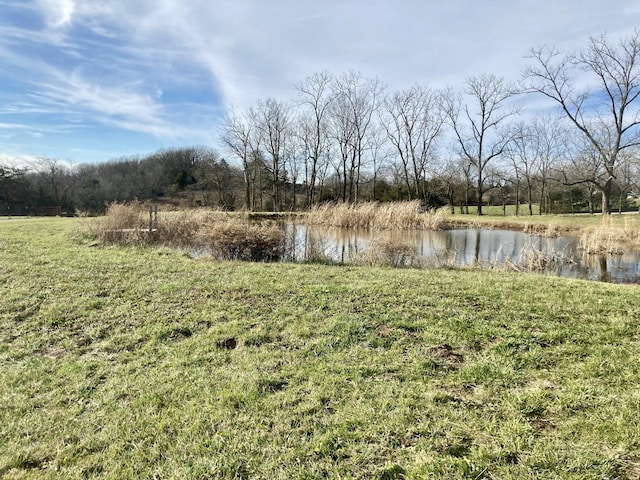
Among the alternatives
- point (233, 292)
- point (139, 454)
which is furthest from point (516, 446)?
point (233, 292)

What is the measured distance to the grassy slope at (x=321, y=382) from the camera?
1.84 metres

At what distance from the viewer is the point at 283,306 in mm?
4152

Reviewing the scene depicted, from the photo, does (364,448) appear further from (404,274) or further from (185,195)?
(185,195)

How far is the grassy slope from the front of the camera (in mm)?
1840

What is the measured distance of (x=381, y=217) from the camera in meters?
14.9

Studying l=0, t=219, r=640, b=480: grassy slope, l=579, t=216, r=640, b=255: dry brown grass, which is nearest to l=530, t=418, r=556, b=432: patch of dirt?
l=0, t=219, r=640, b=480: grassy slope

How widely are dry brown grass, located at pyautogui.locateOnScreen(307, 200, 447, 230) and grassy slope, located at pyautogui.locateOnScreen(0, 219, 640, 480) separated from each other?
10108 mm

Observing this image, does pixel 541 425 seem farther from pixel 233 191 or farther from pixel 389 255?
pixel 233 191

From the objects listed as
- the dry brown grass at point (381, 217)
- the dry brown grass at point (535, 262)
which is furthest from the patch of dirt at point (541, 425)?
the dry brown grass at point (381, 217)

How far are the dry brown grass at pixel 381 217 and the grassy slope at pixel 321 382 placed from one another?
1011 centimetres

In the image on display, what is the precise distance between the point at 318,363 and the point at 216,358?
906 millimetres

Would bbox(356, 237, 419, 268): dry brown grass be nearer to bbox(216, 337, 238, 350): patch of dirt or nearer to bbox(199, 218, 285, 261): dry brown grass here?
bbox(199, 218, 285, 261): dry brown grass

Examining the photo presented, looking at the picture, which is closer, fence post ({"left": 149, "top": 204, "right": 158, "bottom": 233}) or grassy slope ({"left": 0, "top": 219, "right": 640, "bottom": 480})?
grassy slope ({"left": 0, "top": 219, "right": 640, "bottom": 480})

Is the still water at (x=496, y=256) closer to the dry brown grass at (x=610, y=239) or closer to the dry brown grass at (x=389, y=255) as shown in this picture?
the dry brown grass at (x=389, y=255)
